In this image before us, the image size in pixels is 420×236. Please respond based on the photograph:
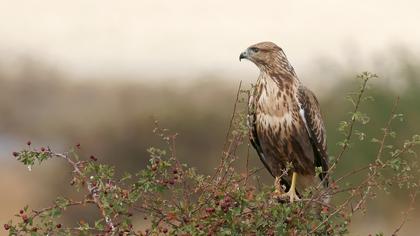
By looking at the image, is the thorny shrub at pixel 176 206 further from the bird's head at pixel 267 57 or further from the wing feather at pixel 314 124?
the bird's head at pixel 267 57

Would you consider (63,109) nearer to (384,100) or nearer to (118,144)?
(118,144)

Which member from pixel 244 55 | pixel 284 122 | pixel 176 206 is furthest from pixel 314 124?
pixel 176 206

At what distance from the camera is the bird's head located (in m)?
10.7

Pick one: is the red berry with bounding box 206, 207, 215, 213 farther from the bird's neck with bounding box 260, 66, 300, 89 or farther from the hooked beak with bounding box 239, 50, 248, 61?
the hooked beak with bounding box 239, 50, 248, 61

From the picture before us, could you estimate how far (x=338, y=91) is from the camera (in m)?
32.2

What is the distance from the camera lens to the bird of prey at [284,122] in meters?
10.3

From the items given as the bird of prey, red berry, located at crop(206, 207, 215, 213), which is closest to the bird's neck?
the bird of prey

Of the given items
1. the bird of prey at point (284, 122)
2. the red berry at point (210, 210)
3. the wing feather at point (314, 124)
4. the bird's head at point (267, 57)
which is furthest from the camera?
the bird's head at point (267, 57)

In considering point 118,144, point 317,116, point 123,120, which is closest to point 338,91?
point 118,144

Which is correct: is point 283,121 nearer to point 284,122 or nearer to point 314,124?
point 284,122

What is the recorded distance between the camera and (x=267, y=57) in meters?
10.8

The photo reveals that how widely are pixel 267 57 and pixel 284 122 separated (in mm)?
720

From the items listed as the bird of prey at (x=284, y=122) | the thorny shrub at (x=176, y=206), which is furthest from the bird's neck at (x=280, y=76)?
the thorny shrub at (x=176, y=206)

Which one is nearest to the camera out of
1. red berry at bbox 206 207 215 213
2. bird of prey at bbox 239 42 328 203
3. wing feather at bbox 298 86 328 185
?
red berry at bbox 206 207 215 213
